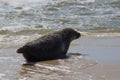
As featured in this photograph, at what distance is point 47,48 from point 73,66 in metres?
1.15

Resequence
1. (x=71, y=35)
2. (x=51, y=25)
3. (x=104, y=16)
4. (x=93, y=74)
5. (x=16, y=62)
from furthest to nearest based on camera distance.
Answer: (x=104, y=16), (x=51, y=25), (x=71, y=35), (x=16, y=62), (x=93, y=74)

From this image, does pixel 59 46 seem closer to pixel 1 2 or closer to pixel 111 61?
pixel 111 61

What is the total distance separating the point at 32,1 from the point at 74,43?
8.51 m

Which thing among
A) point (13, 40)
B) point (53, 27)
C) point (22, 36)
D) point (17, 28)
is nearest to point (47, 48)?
point (13, 40)

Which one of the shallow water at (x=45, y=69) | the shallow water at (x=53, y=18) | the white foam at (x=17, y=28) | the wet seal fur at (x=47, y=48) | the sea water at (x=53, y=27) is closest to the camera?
the shallow water at (x=45, y=69)

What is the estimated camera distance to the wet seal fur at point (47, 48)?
7.37m

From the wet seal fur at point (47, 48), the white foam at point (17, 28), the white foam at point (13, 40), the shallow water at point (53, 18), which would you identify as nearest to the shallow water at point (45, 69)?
the wet seal fur at point (47, 48)

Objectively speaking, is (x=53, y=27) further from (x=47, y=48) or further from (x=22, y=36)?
(x=47, y=48)

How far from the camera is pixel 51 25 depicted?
40.1ft

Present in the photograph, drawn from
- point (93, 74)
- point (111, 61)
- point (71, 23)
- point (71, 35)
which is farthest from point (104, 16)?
point (93, 74)

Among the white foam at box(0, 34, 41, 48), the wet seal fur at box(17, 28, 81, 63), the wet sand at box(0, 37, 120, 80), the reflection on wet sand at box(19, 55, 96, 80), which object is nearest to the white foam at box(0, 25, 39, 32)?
the white foam at box(0, 34, 41, 48)

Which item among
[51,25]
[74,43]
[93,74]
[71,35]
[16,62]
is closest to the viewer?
[93,74]

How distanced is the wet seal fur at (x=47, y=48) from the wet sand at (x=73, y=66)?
0.72 ft

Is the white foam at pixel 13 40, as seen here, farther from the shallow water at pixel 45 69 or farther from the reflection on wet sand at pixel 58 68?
the reflection on wet sand at pixel 58 68
